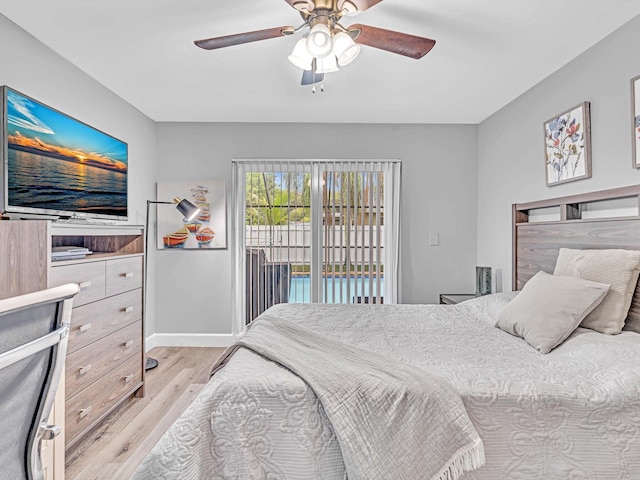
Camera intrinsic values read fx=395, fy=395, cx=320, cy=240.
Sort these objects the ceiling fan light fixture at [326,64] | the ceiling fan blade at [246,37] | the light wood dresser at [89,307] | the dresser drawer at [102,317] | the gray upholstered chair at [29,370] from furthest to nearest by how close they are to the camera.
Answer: the dresser drawer at [102,317], the ceiling fan light fixture at [326,64], the ceiling fan blade at [246,37], the light wood dresser at [89,307], the gray upholstered chair at [29,370]

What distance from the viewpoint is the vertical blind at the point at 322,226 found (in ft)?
13.8

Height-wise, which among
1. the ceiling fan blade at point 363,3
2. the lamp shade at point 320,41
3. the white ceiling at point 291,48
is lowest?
the lamp shade at point 320,41

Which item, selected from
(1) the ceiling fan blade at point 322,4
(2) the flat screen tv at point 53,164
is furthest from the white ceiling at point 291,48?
(2) the flat screen tv at point 53,164

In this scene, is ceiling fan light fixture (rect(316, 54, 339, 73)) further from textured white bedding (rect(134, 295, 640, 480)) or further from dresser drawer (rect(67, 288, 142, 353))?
dresser drawer (rect(67, 288, 142, 353))

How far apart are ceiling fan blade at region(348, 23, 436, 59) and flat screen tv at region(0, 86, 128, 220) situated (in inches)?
73.4

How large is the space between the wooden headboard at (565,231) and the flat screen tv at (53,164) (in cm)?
325

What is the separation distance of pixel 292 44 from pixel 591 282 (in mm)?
2184

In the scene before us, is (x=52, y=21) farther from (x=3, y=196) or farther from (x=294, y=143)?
(x=294, y=143)

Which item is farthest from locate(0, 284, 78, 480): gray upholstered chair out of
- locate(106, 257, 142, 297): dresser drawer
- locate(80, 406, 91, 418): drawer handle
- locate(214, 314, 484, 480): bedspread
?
locate(106, 257, 142, 297): dresser drawer

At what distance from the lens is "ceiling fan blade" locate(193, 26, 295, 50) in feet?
6.13

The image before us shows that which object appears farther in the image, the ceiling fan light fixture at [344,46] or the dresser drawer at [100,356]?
the dresser drawer at [100,356]

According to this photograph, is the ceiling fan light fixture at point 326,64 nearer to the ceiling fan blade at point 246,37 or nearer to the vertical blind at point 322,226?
the ceiling fan blade at point 246,37

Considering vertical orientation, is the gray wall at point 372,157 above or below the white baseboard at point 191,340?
above

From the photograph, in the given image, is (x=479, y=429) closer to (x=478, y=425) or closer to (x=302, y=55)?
(x=478, y=425)
